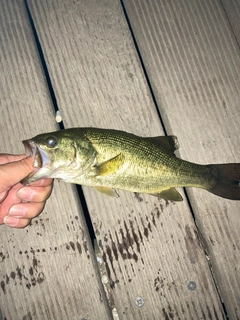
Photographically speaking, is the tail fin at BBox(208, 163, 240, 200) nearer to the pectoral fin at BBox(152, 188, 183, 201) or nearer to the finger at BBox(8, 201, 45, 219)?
the pectoral fin at BBox(152, 188, 183, 201)

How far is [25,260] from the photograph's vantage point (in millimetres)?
2561

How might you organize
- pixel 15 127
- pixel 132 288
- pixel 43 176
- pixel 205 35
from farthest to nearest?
pixel 205 35, pixel 15 127, pixel 132 288, pixel 43 176

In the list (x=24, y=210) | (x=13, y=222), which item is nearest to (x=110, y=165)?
(x=24, y=210)

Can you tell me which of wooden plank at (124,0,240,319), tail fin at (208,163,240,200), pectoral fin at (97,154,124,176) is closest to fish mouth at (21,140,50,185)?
pectoral fin at (97,154,124,176)

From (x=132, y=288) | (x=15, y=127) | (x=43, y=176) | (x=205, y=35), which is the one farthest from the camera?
(x=205, y=35)

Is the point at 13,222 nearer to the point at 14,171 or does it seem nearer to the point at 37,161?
the point at 14,171

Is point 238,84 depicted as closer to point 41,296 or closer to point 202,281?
point 202,281

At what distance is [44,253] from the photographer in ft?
8.44

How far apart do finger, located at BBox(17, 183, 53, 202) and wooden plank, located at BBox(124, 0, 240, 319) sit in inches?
61.0

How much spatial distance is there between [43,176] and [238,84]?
2459 mm

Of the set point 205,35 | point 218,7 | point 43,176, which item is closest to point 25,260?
point 43,176

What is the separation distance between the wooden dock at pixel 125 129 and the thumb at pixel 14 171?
0.66 m

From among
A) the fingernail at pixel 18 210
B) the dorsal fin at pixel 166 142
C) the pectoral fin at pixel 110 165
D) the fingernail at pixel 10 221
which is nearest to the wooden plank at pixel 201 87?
the dorsal fin at pixel 166 142

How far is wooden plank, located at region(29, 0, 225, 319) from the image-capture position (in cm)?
250
